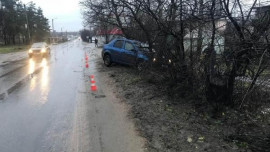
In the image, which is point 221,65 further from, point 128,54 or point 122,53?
point 122,53

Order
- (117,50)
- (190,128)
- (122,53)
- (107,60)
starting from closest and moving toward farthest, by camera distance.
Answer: (190,128), (122,53), (117,50), (107,60)

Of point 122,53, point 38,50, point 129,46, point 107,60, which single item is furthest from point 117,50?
point 38,50

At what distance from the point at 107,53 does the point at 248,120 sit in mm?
10029

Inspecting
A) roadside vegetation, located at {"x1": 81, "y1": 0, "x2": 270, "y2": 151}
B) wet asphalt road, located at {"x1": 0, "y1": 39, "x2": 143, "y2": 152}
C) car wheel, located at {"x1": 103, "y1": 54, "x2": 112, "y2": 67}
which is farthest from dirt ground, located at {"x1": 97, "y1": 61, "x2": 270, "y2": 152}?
car wheel, located at {"x1": 103, "y1": 54, "x2": 112, "y2": 67}

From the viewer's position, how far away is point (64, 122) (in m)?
5.43

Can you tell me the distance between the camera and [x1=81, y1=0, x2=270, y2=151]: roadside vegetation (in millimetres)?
4555

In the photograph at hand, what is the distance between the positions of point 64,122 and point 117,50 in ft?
26.4

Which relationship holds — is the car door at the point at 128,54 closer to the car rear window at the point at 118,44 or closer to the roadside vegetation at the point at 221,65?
the car rear window at the point at 118,44

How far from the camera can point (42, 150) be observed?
13.6ft

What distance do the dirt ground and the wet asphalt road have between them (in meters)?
0.37

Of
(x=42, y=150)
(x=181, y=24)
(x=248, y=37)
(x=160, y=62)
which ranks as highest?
(x=181, y=24)

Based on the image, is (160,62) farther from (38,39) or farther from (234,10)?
(38,39)

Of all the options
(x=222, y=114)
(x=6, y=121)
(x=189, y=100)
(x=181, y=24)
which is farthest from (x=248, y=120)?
(x=6, y=121)

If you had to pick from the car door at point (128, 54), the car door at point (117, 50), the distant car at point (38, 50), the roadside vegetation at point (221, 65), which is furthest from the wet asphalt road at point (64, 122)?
the distant car at point (38, 50)
